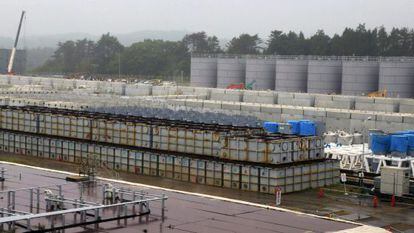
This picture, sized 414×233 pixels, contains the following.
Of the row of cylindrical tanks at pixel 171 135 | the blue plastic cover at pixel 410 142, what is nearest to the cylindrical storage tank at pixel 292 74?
the row of cylindrical tanks at pixel 171 135

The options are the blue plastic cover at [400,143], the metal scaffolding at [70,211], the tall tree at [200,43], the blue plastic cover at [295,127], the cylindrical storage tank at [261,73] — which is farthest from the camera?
the tall tree at [200,43]

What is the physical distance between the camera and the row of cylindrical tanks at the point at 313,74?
69.9 metres

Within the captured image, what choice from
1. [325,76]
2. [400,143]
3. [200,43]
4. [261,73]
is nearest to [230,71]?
[261,73]

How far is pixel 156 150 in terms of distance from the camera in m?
33.6

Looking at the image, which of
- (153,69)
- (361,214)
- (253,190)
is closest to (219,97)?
(253,190)

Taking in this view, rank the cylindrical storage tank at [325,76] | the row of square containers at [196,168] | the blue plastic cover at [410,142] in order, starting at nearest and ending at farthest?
the row of square containers at [196,168] → the blue plastic cover at [410,142] → the cylindrical storage tank at [325,76]

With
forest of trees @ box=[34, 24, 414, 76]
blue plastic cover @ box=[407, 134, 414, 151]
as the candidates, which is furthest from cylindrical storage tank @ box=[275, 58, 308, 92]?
blue plastic cover @ box=[407, 134, 414, 151]

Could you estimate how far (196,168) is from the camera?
3145 centimetres

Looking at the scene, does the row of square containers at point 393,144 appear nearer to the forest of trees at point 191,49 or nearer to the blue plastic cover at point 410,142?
the blue plastic cover at point 410,142

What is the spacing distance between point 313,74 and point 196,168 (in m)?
49.2

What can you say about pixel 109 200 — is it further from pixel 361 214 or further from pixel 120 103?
pixel 120 103

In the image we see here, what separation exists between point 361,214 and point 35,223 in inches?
469

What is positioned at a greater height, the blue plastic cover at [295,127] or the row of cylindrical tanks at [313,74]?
the row of cylindrical tanks at [313,74]

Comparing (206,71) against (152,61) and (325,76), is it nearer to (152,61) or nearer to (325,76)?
(325,76)
